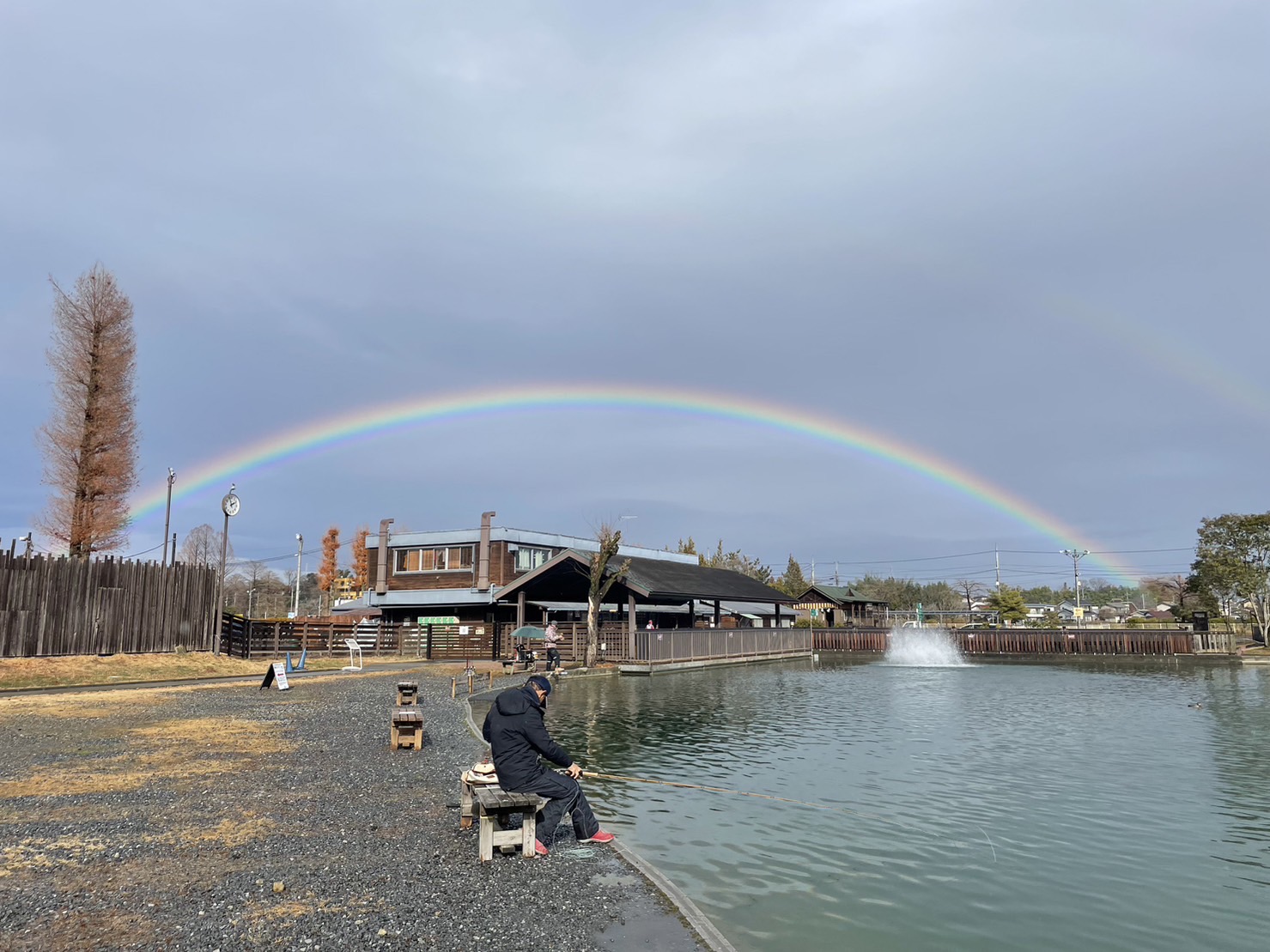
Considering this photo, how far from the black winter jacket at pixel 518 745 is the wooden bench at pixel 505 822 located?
9.2 inches

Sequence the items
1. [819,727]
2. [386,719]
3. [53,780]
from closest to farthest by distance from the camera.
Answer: [53,780]
[386,719]
[819,727]

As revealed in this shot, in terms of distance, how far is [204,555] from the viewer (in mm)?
103500

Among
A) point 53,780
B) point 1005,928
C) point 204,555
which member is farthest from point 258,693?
point 204,555

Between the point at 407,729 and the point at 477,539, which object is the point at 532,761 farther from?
the point at 477,539

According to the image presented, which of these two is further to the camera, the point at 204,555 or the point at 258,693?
the point at 204,555

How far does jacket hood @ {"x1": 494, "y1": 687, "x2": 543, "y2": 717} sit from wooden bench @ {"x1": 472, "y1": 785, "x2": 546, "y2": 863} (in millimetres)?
820

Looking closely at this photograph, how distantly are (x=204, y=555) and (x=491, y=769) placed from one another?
107 meters

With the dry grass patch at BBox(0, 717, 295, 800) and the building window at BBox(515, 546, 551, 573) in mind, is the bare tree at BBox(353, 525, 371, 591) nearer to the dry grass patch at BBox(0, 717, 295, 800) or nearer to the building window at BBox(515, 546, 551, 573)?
the building window at BBox(515, 546, 551, 573)

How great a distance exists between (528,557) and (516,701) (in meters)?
45.3

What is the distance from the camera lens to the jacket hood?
Result: 354 inches

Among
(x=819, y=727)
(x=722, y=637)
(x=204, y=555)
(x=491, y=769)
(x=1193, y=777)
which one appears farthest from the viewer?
(x=204, y=555)

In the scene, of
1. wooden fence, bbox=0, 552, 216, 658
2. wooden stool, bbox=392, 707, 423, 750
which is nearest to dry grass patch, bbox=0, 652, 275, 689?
wooden fence, bbox=0, 552, 216, 658

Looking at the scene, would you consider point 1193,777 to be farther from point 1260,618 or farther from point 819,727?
point 1260,618

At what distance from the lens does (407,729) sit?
15.0 metres
